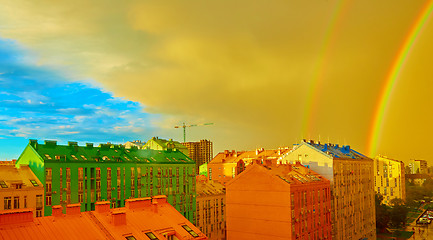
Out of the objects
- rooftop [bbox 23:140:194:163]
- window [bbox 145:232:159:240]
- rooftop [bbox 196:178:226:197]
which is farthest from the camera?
rooftop [bbox 196:178:226:197]

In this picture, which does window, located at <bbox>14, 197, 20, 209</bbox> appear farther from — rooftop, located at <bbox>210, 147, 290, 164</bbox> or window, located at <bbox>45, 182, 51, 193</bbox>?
rooftop, located at <bbox>210, 147, 290, 164</bbox>

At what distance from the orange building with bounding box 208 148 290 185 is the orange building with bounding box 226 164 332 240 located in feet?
189

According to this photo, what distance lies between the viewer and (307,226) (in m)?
65.2

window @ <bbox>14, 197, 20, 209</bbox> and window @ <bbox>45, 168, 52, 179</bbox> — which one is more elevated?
window @ <bbox>45, 168, 52, 179</bbox>

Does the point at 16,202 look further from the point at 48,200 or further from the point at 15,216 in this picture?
the point at 15,216

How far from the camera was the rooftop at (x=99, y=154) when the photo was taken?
61.6 metres

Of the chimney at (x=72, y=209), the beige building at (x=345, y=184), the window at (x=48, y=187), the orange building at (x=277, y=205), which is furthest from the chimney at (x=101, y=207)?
the beige building at (x=345, y=184)

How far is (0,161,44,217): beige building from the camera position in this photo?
52.7 meters

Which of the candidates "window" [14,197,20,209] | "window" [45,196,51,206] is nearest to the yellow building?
"window" [45,196,51,206]

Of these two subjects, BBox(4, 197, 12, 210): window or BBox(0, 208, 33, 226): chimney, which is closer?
BBox(0, 208, 33, 226): chimney

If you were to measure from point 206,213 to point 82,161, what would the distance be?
36.6m

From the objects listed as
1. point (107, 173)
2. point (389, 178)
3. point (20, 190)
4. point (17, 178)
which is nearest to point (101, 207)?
point (20, 190)

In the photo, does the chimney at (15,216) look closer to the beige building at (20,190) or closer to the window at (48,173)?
the beige building at (20,190)

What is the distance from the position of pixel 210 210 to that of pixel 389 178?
106476 millimetres
